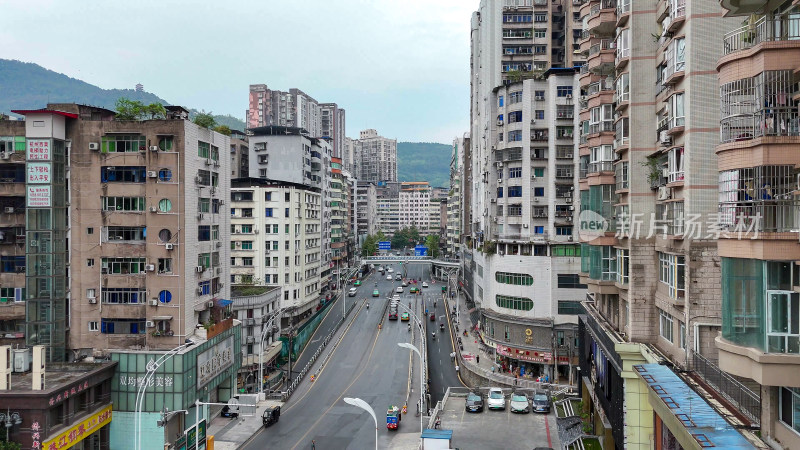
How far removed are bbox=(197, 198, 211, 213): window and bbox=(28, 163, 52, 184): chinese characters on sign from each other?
375 inches

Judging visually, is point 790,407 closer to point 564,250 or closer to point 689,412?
point 689,412

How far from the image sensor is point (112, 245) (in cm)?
3956

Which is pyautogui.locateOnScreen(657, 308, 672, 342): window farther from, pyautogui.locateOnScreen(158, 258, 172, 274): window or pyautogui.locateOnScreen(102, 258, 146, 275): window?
pyautogui.locateOnScreen(102, 258, 146, 275): window

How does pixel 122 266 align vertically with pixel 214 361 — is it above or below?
above

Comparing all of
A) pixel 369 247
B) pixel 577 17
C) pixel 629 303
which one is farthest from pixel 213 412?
pixel 369 247

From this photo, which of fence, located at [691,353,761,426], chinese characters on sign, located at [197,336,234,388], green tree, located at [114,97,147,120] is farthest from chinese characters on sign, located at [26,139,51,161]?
fence, located at [691,353,761,426]

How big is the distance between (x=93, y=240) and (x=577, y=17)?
56.9 m

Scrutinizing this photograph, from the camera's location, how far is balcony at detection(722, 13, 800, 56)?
44.6 feet

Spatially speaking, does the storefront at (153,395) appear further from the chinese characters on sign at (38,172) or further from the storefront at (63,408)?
the chinese characters on sign at (38,172)

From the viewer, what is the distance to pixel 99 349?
39.0 meters

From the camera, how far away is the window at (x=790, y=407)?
13.0 m

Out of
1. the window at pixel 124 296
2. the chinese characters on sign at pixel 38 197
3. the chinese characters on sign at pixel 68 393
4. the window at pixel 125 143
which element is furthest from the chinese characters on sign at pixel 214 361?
the window at pixel 125 143

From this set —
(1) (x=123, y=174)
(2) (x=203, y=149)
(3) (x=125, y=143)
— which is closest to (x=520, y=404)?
(2) (x=203, y=149)

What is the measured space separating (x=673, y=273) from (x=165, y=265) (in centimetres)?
3138
